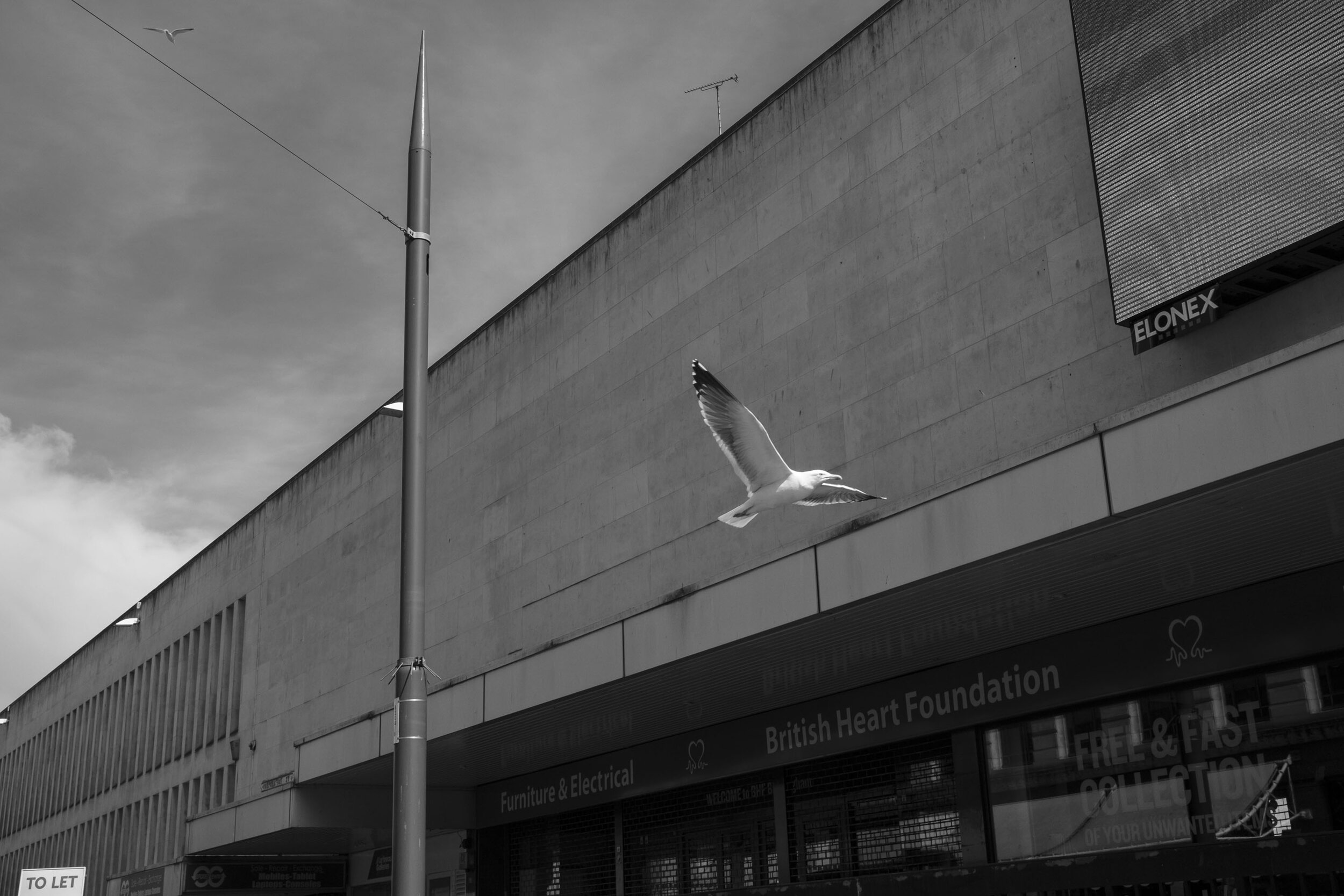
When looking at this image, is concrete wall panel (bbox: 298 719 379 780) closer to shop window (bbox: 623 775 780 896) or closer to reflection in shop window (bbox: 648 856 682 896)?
shop window (bbox: 623 775 780 896)

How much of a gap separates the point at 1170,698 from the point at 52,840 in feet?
129

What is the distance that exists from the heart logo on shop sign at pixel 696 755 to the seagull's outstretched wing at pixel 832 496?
4779 mm

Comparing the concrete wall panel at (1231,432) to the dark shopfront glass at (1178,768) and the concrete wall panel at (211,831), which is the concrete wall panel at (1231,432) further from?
the concrete wall panel at (211,831)

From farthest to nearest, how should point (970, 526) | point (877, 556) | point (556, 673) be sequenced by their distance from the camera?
point (556, 673)
point (877, 556)
point (970, 526)

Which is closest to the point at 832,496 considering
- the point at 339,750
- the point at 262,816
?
the point at 339,750

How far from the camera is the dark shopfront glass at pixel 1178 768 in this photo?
10625 millimetres

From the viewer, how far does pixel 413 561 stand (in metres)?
8.97

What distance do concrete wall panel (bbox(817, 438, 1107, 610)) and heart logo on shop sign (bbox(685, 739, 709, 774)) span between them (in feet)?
18.8

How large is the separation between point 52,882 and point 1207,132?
15.4 metres

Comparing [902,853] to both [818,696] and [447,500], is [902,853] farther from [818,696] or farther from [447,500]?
[447,500]

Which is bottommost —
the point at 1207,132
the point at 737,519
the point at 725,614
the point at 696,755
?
the point at 696,755

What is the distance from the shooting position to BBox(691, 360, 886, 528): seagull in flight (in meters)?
11.7

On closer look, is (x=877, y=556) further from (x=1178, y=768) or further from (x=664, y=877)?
(x=664, y=877)

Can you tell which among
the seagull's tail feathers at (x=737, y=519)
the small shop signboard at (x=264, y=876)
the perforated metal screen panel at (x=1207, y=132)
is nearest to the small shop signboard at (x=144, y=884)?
the small shop signboard at (x=264, y=876)
